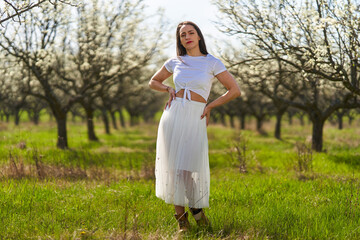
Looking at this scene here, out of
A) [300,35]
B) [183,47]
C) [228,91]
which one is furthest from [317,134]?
[183,47]

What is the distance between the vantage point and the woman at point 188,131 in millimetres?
3465

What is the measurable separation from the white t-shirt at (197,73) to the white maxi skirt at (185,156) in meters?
0.14

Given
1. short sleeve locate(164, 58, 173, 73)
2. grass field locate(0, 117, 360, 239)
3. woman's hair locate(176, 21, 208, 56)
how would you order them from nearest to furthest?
grass field locate(0, 117, 360, 239), woman's hair locate(176, 21, 208, 56), short sleeve locate(164, 58, 173, 73)

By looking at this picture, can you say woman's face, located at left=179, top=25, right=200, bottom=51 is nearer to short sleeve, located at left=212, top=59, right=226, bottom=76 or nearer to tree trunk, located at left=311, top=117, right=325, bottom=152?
short sleeve, located at left=212, top=59, right=226, bottom=76

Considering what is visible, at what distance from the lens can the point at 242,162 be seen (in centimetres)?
823

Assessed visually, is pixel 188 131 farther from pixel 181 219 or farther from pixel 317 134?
pixel 317 134

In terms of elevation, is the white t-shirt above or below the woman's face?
below

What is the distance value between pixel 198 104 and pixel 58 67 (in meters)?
11.3

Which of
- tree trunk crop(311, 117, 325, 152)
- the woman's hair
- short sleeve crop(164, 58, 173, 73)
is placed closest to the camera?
the woman's hair

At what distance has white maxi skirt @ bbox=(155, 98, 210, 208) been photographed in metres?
3.46

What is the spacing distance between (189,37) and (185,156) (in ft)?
3.94

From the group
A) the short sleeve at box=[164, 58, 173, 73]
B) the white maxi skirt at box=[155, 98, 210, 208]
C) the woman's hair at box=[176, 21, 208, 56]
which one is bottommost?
the white maxi skirt at box=[155, 98, 210, 208]

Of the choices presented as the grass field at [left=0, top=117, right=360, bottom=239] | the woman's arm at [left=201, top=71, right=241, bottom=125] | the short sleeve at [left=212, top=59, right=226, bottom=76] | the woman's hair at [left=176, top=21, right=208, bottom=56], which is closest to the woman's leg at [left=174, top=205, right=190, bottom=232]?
the grass field at [left=0, top=117, right=360, bottom=239]

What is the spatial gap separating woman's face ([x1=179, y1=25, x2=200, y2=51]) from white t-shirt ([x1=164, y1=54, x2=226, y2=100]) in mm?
123
